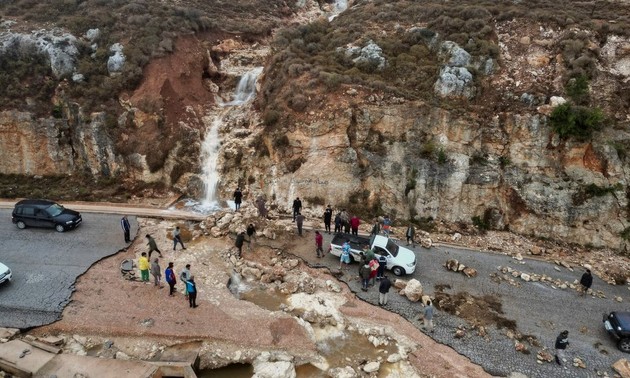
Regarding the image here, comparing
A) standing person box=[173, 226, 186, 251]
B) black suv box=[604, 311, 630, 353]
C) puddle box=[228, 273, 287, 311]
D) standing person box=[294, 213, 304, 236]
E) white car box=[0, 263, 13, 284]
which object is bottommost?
puddle box=[228, 273, 287, 311]

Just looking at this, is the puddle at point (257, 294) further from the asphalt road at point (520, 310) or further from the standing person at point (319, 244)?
Answer: the standing person at point (319, 244)

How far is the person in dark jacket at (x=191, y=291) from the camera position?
16.5 meters

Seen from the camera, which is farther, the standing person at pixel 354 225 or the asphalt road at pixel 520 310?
the standing person at pixel 354 225

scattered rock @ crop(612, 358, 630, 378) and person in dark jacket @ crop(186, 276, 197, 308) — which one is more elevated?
person in dark jacket @ crop(186, 276, 197, 308)

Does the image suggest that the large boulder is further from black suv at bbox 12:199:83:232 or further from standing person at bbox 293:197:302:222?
black suv at bbox 12:199:83:232

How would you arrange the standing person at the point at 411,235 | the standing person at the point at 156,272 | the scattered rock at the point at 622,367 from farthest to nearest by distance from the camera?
the standing person at the point at 411,235 → the standing person at the point at 156,272 → the scattered rock at the point at 622,367

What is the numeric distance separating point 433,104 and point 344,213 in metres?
9.55

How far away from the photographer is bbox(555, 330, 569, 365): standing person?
15.2 m

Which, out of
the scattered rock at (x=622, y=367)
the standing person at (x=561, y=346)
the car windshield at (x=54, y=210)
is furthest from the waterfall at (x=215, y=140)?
the scattered rock at (x=622, y=367)

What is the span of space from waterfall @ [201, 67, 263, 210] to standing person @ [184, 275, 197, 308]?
10.3 m

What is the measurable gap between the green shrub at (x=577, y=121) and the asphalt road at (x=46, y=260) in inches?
1001

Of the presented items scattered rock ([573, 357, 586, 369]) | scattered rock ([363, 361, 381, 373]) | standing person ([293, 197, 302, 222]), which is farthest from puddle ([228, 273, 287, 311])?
scattered rock ([573, 357, 586, 369])

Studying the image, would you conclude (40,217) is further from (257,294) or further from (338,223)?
(338,223)

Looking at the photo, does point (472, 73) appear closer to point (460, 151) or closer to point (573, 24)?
point (460, 151)
